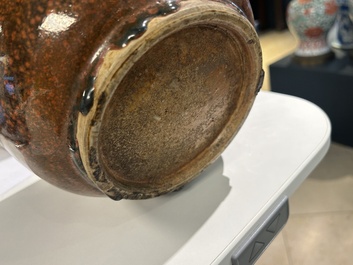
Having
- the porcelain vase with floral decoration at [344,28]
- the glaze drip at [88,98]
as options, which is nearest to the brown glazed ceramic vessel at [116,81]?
the glaze drip at [88,98]

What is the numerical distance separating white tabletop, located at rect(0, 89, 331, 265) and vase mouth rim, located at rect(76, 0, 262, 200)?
7 centimetres

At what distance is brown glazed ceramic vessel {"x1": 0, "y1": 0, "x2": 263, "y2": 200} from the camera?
0.44 metres

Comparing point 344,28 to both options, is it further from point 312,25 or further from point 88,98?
point 88,98

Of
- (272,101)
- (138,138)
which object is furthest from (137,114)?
(272,101)

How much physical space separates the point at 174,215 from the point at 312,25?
127 centimetres

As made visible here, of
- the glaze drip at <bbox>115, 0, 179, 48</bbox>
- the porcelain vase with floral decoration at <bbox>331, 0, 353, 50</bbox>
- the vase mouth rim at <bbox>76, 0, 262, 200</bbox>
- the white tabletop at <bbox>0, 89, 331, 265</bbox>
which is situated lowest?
the porcelain vase with floral decoration at <bbox>331, 0, 353, 50</bbox>

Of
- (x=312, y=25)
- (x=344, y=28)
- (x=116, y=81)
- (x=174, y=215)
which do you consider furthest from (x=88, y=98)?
(x=344, y=28)

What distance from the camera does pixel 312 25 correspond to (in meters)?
1.64

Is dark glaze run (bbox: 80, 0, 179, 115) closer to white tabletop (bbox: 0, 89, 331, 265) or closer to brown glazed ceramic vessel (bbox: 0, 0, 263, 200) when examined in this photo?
brown glazed ceramic vessel (bbox: 0, 0, 263, 200)

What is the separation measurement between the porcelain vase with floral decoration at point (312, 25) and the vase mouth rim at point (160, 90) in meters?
1.13

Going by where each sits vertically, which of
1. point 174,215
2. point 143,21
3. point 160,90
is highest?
point 143,21

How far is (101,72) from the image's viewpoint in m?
0.43

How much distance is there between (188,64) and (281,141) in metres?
0.36

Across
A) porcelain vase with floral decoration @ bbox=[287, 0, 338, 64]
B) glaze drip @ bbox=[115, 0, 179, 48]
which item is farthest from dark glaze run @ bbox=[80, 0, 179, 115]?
porcelain vase with floral decoration @ bbox=[287, 0, 338, 64]
